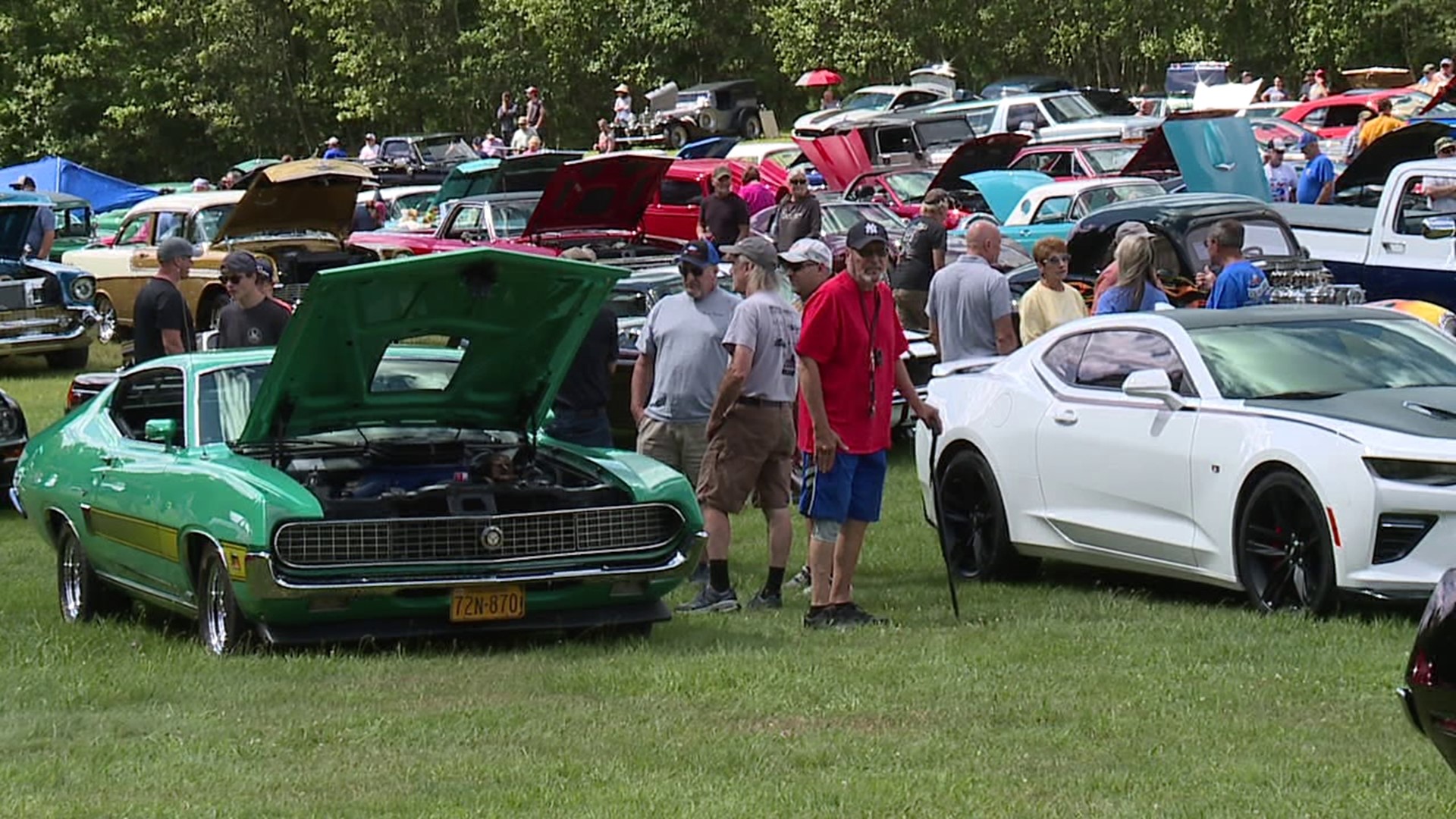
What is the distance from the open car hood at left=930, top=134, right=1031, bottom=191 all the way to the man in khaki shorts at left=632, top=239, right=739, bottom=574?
674 inches

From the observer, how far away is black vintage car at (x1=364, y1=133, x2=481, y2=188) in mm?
43062

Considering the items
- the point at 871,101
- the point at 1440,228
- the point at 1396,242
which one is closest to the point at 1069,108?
the point at 871,101

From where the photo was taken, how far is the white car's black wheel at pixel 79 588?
11102mm

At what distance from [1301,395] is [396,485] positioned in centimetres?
391

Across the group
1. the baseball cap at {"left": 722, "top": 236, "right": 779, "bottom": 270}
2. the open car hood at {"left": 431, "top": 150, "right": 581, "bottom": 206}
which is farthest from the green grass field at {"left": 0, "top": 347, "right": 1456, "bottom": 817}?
the open car hood at {"left": 431, "top": 150, "right": 581, "bottom": 206}

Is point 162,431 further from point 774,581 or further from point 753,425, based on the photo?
point 774,581

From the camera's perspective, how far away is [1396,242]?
17812mm

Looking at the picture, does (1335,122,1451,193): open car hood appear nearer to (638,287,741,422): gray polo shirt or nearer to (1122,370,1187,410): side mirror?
(638,287,741,422): gray polo shirt

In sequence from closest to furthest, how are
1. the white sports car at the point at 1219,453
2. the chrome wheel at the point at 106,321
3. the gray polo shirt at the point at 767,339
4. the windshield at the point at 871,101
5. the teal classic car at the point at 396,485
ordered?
the teal classic car at the point at 396,485, the white sports car at the point at 1219,453, the gray polo shirt at the point at 767,339, the chrome wheel at the point at 106,321, the windshield at the point at 871,101

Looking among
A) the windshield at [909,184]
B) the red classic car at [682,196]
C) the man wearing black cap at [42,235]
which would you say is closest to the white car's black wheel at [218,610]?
the man wearing black cap at [42,235]

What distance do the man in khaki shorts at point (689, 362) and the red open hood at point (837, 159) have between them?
1784cm

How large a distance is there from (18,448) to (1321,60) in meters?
37.6

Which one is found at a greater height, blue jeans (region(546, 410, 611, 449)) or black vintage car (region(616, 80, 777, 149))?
blue jeans (region(546, 410, 611, 449))

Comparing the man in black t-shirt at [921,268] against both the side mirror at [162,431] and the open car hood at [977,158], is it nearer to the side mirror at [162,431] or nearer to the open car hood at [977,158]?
the side mirror at [162,431]
